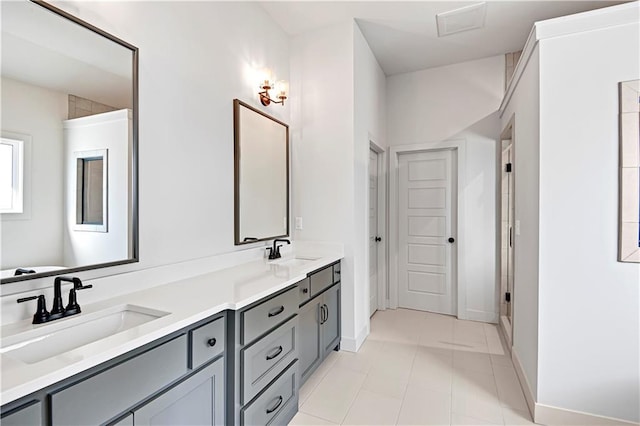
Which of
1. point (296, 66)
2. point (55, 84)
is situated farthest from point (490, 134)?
point (55, 84)

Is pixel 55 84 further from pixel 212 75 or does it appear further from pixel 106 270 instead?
pixel 212 75

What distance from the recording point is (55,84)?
1.31 metres

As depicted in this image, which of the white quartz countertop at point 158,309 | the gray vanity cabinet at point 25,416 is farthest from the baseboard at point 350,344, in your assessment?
the gray vanity cabinet at point 25,416

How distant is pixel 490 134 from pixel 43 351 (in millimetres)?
4090

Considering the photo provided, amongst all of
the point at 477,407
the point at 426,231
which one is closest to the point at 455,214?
the point at 426,231

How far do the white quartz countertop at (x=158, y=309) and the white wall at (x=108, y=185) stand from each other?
0.74 ft

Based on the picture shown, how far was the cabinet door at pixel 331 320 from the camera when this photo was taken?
2551mm

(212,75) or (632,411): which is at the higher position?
(212,75)

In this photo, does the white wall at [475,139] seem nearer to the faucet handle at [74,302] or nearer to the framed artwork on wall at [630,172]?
the framed artwork on wall at [630,172]

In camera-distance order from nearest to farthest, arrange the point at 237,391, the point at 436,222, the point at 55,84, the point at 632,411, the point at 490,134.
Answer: the point at 55,84 < the point at 237,391 < the point at 632,411 < the point at 490,134 < the point at 436,222

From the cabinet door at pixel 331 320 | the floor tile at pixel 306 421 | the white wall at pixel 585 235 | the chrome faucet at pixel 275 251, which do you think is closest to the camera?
the white wall at pixel 585 235

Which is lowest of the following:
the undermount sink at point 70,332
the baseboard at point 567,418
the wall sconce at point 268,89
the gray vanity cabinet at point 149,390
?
the baseboard at point 567,418

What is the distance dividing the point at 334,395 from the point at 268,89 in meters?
2.39

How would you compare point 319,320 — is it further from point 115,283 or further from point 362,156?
point 362,156
